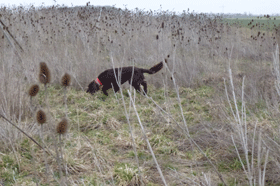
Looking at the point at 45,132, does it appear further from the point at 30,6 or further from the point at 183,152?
the point at 30,6

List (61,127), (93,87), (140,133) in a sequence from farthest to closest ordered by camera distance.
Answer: (93,87), (140,133), (61,127)

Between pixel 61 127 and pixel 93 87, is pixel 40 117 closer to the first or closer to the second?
pixel 61 127

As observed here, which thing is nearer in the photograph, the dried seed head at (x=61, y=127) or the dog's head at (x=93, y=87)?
the dried seed head at (x=61, y=127)

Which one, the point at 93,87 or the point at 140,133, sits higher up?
the point at 93,87

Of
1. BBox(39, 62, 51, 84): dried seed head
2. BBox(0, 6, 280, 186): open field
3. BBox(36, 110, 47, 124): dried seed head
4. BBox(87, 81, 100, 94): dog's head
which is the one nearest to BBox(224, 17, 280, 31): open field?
BBox(0, 6, 280, 186): open field

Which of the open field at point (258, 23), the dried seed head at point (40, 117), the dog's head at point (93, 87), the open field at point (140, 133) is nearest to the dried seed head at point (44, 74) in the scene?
the open field at point (140, 133)

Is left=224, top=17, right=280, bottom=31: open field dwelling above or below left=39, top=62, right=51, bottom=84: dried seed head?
above

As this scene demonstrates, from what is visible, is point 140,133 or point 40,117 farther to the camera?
point 140,133

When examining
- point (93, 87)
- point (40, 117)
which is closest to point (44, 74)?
point (40, 117)

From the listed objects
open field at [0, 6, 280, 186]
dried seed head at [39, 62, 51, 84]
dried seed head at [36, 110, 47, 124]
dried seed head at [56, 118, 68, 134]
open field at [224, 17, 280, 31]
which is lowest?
open field at [0, 6, 280, 186]

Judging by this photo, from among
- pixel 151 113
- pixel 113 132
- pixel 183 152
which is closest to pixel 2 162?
pixel 113 132

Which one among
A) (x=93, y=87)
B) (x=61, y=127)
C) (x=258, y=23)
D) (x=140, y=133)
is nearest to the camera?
(x=61, y=127)

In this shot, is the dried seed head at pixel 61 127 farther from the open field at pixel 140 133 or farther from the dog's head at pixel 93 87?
the dog's head at pixel 93 87

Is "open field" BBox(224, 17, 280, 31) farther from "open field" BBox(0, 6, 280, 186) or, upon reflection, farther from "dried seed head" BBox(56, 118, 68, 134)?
"dried seed head" BBox(56, 118, 68, 134)
